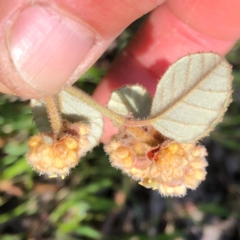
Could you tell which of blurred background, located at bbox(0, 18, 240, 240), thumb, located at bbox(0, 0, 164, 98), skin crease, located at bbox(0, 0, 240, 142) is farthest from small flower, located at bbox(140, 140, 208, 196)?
blurred background, located at bbox(0, 18, 240, 240)

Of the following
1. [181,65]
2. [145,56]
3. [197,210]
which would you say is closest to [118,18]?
[181,65]

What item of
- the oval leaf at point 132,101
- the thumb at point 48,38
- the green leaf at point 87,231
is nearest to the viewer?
the thumb at point 48,38

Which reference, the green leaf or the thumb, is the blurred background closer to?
the green leaf

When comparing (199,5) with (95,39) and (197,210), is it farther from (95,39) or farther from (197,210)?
(197,210)

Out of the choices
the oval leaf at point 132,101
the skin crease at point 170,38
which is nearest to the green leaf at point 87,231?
the skin crease at point 170,38

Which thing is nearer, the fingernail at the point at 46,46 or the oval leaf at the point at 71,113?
the fingernail at the point at 46,46

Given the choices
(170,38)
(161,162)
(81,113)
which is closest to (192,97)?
(161,162)

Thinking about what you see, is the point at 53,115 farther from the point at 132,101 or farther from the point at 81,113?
the point at 132,101

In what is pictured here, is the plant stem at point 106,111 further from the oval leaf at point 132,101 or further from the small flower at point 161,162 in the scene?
the oval leaf at point 132,101
